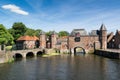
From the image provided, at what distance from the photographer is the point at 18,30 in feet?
344

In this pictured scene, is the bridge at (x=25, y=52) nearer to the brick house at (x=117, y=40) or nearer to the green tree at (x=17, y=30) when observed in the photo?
the brick house at (x=117, y=40)

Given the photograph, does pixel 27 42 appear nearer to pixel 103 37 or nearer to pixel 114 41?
pixel 103 37

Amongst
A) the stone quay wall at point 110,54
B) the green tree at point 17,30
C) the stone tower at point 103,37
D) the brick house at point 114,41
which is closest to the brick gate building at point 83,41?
the stone tower at point 103,37

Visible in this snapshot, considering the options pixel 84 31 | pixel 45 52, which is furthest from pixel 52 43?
pixel 84 31

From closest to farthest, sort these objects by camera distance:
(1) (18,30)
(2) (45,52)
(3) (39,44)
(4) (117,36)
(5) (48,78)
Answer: (5) (48,78), (2) (45,52), (4) (117,36), (3) (39,44), (1) (18,30)

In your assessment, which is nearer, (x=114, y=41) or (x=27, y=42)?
(x=114, y=41)

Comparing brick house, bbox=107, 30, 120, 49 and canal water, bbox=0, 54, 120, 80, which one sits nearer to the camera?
canal water, bbox=0, 54, 120, 80

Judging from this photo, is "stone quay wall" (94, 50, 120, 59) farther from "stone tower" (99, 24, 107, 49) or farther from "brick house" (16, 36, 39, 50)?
"brick house" (16, 36, 39, 50)

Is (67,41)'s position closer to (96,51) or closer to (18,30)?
(96,51)

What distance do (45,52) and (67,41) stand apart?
1317 cm

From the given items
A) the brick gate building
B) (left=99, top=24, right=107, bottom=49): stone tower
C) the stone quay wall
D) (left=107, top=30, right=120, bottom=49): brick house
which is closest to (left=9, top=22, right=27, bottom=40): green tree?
the brick gate building

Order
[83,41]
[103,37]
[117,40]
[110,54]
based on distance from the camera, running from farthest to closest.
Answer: [83,41] → [117,40] → [103,37] → [110,54]

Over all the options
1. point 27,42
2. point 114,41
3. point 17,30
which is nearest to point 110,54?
point 114,41

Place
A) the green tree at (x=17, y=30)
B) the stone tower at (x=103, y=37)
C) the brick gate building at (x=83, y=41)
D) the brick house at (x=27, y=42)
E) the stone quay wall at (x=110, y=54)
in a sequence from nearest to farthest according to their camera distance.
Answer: the stone quay wall at (x=110, y=54) < the stone tower at (x=103, y=37) < the brick gate building at (x=83, y=41) < the brick house at (x=27, y=42) < the green tree at (x=17, y=30)
